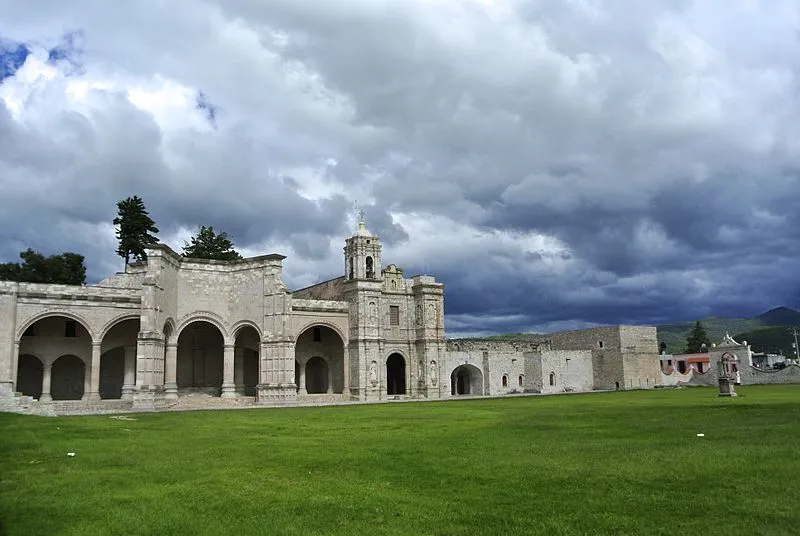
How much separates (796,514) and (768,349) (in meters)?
181

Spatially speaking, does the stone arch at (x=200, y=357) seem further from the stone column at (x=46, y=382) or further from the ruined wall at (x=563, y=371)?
the ruined wall at (x=563, y=371)

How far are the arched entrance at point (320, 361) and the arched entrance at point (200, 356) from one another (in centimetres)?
570

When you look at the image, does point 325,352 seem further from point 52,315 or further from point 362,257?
point 52,315

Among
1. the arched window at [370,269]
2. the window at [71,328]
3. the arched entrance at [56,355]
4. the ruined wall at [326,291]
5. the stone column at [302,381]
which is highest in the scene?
the arched window at [370,269]

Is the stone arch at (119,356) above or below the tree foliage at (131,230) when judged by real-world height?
below

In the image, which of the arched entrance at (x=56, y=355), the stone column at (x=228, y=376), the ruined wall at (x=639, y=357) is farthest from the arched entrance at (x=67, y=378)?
the ruined wall at (x=639, y=357)

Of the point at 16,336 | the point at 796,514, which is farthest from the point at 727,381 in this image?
the point at 16,336

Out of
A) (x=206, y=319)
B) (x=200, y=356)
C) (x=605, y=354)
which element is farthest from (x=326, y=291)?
(x=605, y=354)

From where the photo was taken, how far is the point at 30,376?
139ft

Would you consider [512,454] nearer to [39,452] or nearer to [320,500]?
[320,500]

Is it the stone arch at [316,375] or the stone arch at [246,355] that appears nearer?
the stone arch at [246,355]

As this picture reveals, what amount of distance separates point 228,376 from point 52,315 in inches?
424

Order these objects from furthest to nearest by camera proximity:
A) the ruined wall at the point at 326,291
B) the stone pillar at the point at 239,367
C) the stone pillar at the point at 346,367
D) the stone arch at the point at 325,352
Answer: the ruined wall at the point at 326,291
the stone arch at the point at 325,352
the stone pillar at the point at 346,367
the stone pillar at the point at 239,367

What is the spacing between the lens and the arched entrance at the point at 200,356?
154ft
